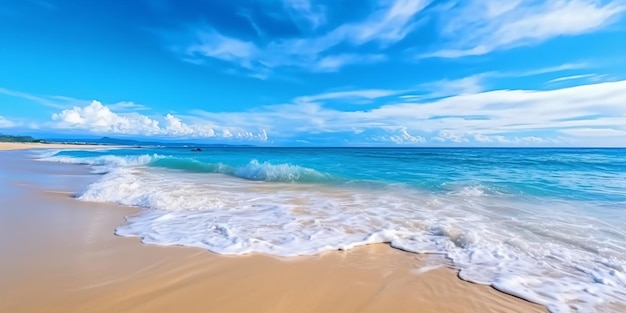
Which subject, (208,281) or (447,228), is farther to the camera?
(447,228)

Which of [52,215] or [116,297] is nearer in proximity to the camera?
[116,297]

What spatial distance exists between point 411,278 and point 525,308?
3.64 feet

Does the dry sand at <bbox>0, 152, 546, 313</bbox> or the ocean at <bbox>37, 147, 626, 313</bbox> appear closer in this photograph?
the dry sand at <bbox>0, 152, 546, 313</bbox>

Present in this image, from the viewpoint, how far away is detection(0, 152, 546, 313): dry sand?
2904mm

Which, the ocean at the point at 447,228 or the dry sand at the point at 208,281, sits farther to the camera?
the ocean at the point at 447,228

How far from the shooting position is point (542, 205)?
8375mm

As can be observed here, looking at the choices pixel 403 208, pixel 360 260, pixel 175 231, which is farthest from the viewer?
pixel 403 208

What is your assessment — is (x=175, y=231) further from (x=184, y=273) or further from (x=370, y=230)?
(x=370, y=230)

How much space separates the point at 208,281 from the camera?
340cm

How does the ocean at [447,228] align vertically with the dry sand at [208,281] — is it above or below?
below

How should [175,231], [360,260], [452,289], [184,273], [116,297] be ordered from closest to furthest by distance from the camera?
[116,297] < [452,289] < [184,273] < [360,260] < [175,231]

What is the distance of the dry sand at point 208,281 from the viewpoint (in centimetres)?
290

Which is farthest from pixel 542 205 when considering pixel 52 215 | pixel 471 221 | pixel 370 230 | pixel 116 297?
pixel 52 215

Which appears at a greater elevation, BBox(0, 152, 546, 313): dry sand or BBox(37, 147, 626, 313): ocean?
BBox(0, 152, 546, 313): dry sand
